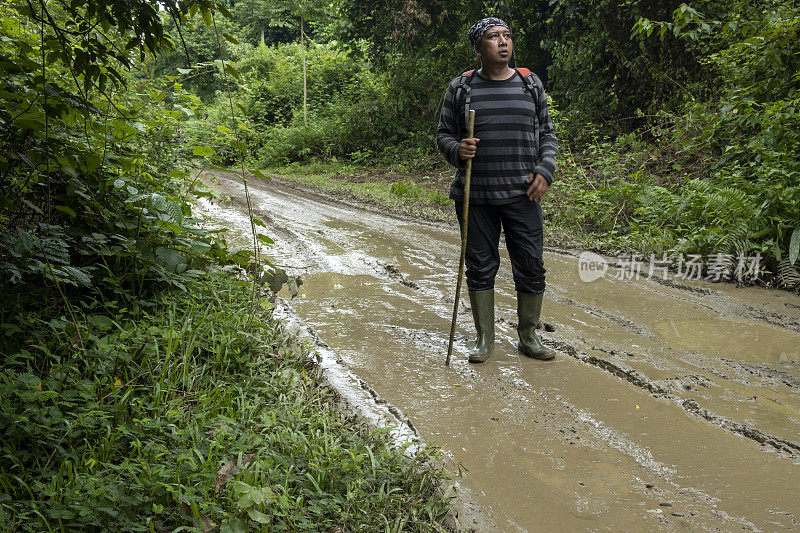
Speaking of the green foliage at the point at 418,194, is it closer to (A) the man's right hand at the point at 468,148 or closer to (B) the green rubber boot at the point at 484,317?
(B) the green rubber boot at the point at 484,317

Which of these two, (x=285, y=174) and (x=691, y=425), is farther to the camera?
(x=285, y=174)

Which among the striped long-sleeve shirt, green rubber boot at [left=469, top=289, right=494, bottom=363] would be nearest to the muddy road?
green rubber boot at [left=469, top=289, right=494, bottom=363]

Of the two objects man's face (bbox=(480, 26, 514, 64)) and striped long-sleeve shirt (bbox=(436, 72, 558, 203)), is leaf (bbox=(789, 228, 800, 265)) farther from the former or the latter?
man's face (bbox=(480, 26, 514, 64))

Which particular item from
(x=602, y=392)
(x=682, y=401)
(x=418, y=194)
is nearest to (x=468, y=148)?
(x=602, y=392)

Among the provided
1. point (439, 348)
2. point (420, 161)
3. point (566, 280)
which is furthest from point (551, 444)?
point (420, 161)

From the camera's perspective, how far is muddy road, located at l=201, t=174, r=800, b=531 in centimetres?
253

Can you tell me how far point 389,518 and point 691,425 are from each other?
1.86 m

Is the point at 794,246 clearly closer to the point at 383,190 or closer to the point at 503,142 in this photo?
the point at 503,142

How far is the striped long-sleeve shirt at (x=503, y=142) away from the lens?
13.0 feet

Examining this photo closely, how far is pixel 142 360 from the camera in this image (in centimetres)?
316

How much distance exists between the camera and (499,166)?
3.98 m

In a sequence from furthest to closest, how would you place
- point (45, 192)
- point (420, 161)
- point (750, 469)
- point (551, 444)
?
point (420, 161), point (45, 192), point (551, 444), point (750, 469)

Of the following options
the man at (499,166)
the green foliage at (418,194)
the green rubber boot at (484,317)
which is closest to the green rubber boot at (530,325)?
the man at (499,166)

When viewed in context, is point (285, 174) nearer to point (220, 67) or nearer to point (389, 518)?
point (220, 67)
